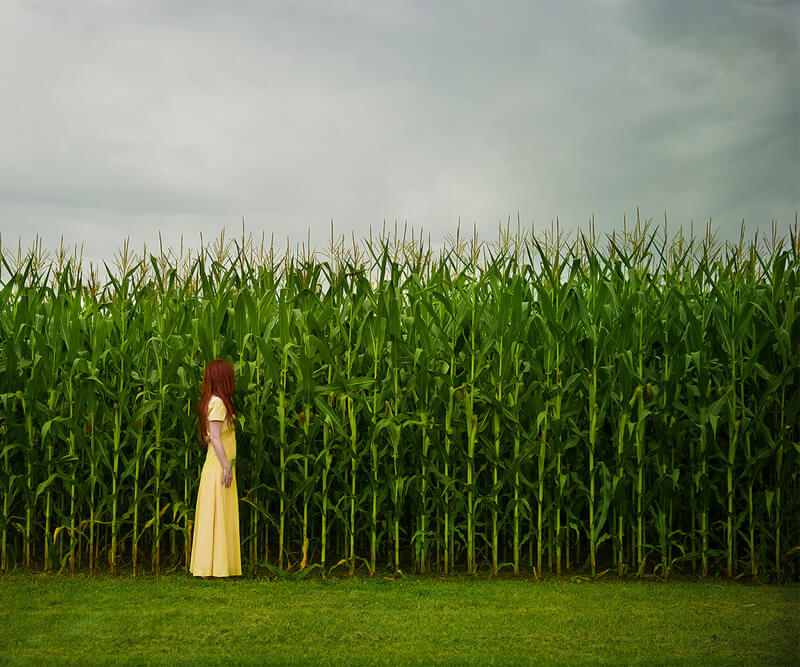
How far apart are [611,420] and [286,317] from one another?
3.01 metres

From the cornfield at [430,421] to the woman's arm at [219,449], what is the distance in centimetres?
33

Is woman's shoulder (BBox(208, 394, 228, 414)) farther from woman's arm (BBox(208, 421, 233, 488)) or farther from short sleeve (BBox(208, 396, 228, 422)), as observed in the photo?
woman's arm (BBox(208, 421, 233, 488))

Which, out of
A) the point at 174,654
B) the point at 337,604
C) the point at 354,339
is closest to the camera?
the point at 174,654

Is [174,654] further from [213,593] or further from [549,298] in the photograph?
[549,298]

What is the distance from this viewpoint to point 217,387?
232 inches

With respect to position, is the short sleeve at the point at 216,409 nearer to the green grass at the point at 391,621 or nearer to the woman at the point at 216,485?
the woman at the point at 216,485

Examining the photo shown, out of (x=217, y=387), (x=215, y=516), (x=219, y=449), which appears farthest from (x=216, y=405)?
(x=215, y=516)

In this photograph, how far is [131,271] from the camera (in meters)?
6.93

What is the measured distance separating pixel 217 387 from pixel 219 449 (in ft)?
1.66

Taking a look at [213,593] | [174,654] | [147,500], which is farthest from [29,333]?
[174,654]

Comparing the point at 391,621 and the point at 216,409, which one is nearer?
the point at 391,621

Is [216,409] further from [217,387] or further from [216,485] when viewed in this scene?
[216,485]

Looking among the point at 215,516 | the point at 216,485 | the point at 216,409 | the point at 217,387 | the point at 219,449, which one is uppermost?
the point at 217,387

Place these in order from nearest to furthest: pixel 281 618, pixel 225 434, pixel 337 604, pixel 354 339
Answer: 1. pixel 281 618
2. pixel 337 604
3. pixel 225 434
4. pixel 354 339
